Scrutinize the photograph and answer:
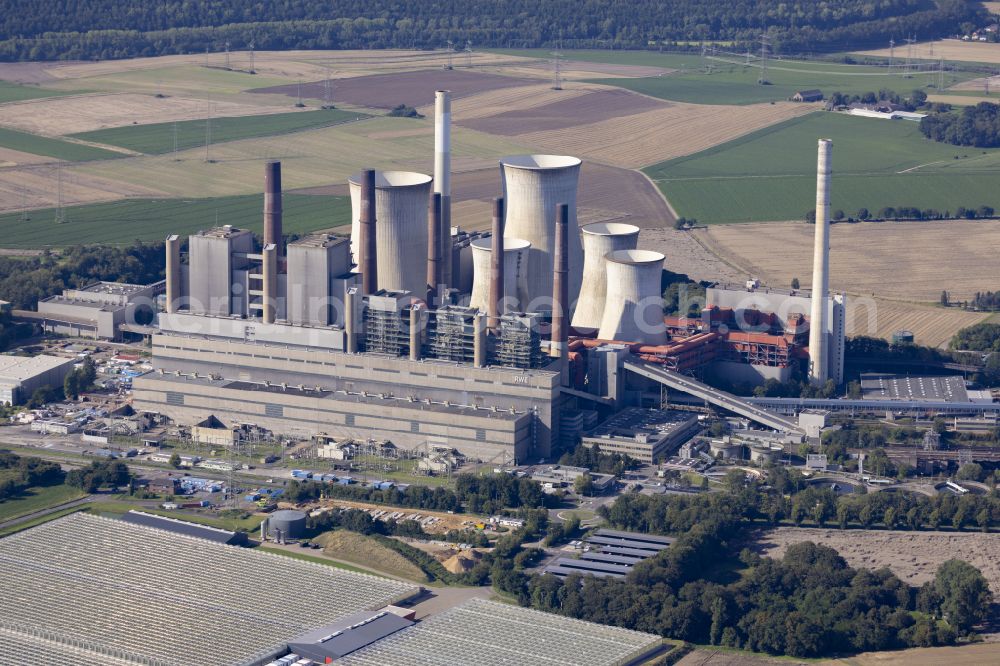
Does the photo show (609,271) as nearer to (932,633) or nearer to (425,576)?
(425,576)

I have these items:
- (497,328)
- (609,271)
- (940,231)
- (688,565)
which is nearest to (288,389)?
(497,328)

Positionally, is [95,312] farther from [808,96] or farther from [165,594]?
[808,96]

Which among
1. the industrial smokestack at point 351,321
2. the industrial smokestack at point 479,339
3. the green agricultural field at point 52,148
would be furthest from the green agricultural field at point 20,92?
the industrial smokestack at point 479,339

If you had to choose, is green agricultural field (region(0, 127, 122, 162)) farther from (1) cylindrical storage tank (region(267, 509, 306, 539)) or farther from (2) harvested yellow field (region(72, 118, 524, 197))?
(1) cylindrical storage tank (region(267, 509, 306, 539))

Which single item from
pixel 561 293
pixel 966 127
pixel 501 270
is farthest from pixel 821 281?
pixel 966 127

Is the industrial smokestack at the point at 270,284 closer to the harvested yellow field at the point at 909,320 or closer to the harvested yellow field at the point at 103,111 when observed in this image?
the harvested yellow field at the point at 909,320
